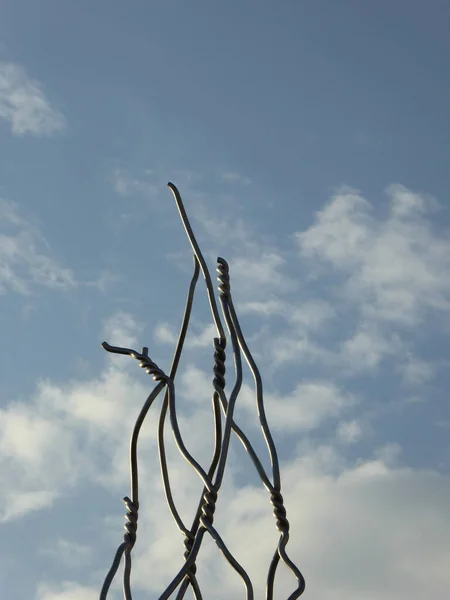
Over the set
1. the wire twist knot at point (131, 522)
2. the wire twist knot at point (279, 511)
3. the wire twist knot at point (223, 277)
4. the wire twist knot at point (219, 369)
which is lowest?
the wire twist knot at point (131, 522)

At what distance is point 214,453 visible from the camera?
1.47 meters

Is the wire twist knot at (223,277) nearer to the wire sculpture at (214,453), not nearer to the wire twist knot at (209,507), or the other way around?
the wire sculpture at (214,453)

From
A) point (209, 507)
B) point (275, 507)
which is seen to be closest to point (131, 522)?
point (209, 507)

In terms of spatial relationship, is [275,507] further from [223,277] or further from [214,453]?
[223,277]

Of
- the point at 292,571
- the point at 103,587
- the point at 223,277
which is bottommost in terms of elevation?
the point at 103,587

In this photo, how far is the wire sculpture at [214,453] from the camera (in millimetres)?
1348

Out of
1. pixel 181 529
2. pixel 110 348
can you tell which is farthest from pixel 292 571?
pixel 110 348

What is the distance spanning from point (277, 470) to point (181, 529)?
208 millimetres

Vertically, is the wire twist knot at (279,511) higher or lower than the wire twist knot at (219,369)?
lower

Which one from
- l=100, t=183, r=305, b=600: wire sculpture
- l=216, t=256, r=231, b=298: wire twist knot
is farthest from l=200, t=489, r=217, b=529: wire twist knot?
l=216, t=256, r=231, b=298: wire twist knot

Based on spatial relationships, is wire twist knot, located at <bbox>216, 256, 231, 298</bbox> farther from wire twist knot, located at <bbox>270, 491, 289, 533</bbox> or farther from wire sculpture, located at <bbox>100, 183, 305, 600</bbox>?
wire twist knot, located at <bbox>270, 491, 289, 533</bbox>

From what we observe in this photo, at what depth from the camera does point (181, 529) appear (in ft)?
4.84

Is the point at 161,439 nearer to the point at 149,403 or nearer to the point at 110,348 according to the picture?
Result: the point at 149,403

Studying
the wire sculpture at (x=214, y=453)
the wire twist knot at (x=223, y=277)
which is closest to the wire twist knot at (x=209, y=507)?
the wire sculpture at (x=214, y=453)
